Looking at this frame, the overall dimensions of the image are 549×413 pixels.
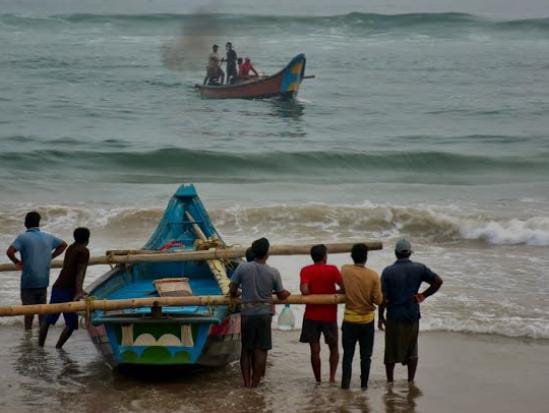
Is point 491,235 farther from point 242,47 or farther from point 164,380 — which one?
point 242,47

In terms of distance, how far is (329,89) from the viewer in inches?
1334

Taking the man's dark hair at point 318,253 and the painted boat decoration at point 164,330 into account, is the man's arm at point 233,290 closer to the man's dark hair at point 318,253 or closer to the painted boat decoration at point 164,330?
the painted boat decoration at point 164,330

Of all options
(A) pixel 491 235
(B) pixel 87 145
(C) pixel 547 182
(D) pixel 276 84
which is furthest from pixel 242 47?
(A) pixel 491 235

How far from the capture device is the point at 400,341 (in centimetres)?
831

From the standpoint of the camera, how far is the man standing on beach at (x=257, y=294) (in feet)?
26.8

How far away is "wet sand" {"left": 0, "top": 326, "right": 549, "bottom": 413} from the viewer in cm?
811

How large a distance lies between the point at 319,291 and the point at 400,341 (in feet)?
2.41

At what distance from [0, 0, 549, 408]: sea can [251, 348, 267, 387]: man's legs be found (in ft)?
8.83

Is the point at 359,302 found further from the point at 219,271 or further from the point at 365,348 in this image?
the point at 219,271

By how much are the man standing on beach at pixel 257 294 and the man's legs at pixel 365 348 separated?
0.64 metres

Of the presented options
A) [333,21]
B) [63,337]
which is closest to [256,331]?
[63,337]

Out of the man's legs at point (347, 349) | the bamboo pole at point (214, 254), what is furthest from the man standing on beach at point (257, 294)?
the bamboo pole at point (214, 254)

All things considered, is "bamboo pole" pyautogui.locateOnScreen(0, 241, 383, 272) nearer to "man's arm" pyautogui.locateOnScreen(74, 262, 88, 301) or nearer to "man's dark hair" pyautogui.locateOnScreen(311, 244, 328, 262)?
"man's arm" pyautogui.locateOnScreen(74, 262, 88, 301)

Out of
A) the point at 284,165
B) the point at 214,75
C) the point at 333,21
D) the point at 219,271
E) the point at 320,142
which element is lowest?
the point at 284,165
